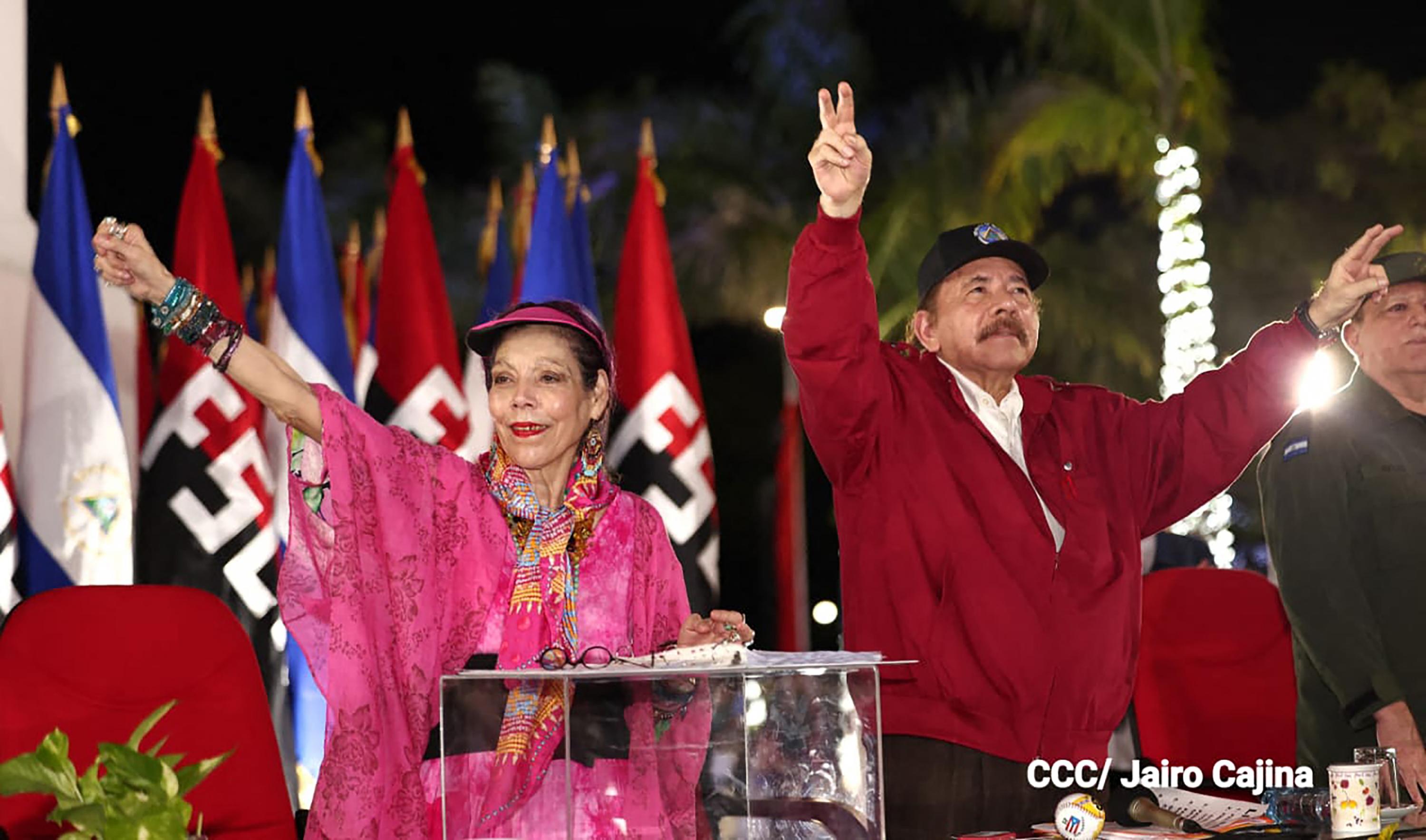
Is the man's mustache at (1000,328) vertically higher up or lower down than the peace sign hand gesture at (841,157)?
lower down

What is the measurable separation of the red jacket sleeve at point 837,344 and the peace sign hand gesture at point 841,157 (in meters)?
0.07

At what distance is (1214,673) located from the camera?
3.89 m

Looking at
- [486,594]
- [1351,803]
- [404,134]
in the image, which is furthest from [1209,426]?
[404,134]

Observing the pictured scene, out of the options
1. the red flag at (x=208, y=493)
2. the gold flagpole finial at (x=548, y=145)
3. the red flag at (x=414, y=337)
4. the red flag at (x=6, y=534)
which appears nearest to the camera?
the red flag at (x=6, y=534)

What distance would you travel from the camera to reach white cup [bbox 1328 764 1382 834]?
2564 millimetres

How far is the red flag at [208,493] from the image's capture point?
21.1 ft

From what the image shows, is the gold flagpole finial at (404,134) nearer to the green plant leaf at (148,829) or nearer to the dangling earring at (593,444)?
the dangling earring at (593,444)

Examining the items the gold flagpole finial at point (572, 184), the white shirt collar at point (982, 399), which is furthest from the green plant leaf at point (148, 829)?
the gold flagpole finial at point (572, 184)

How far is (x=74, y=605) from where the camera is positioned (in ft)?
9.55

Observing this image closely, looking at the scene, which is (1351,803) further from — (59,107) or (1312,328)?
(59,107)

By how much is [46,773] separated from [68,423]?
4.68 meters

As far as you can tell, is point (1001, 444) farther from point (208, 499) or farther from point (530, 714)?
point (208, 499)

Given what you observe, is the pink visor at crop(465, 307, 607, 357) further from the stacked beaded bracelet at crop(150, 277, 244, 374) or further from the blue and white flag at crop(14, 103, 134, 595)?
the blue and white flag at crop(14, 103, 134, 595)

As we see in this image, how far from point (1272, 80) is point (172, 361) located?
55.2 ft
